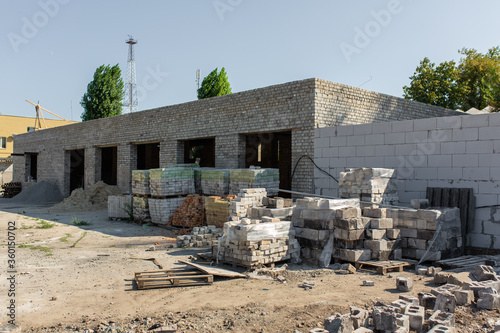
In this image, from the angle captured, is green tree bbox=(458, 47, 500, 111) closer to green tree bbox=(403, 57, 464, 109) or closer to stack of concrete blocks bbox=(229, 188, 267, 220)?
green tree bbox=(403, 57, 464, 109)

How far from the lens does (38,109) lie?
133ft

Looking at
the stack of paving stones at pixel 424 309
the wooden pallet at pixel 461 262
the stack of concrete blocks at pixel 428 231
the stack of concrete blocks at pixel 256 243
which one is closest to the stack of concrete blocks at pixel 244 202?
the stack of concrete blocks at pixel 256 243

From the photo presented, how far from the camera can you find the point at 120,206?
14992 mm

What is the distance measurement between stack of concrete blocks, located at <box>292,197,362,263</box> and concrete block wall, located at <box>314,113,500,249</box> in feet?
8.62

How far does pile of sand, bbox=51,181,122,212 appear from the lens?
19.1m

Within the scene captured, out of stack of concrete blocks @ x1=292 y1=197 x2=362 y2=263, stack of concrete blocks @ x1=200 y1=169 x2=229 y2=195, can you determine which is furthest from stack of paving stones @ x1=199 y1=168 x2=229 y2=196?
stack of concrete blocks @ x1=292 y1=197 x2=362 y2=263

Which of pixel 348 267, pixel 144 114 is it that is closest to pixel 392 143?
pixel 348 267

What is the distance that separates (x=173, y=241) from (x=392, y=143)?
6.42 metres

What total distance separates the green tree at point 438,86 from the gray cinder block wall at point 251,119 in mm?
11592

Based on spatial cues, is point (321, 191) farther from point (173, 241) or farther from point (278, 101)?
point (173, 241)

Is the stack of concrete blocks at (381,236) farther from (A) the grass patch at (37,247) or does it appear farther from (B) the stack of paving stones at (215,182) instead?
(A) the grass patch at (37,247)

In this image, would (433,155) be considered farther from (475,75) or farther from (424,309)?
(475,75)

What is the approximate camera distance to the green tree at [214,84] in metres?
32.3

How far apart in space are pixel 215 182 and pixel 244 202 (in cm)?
306
